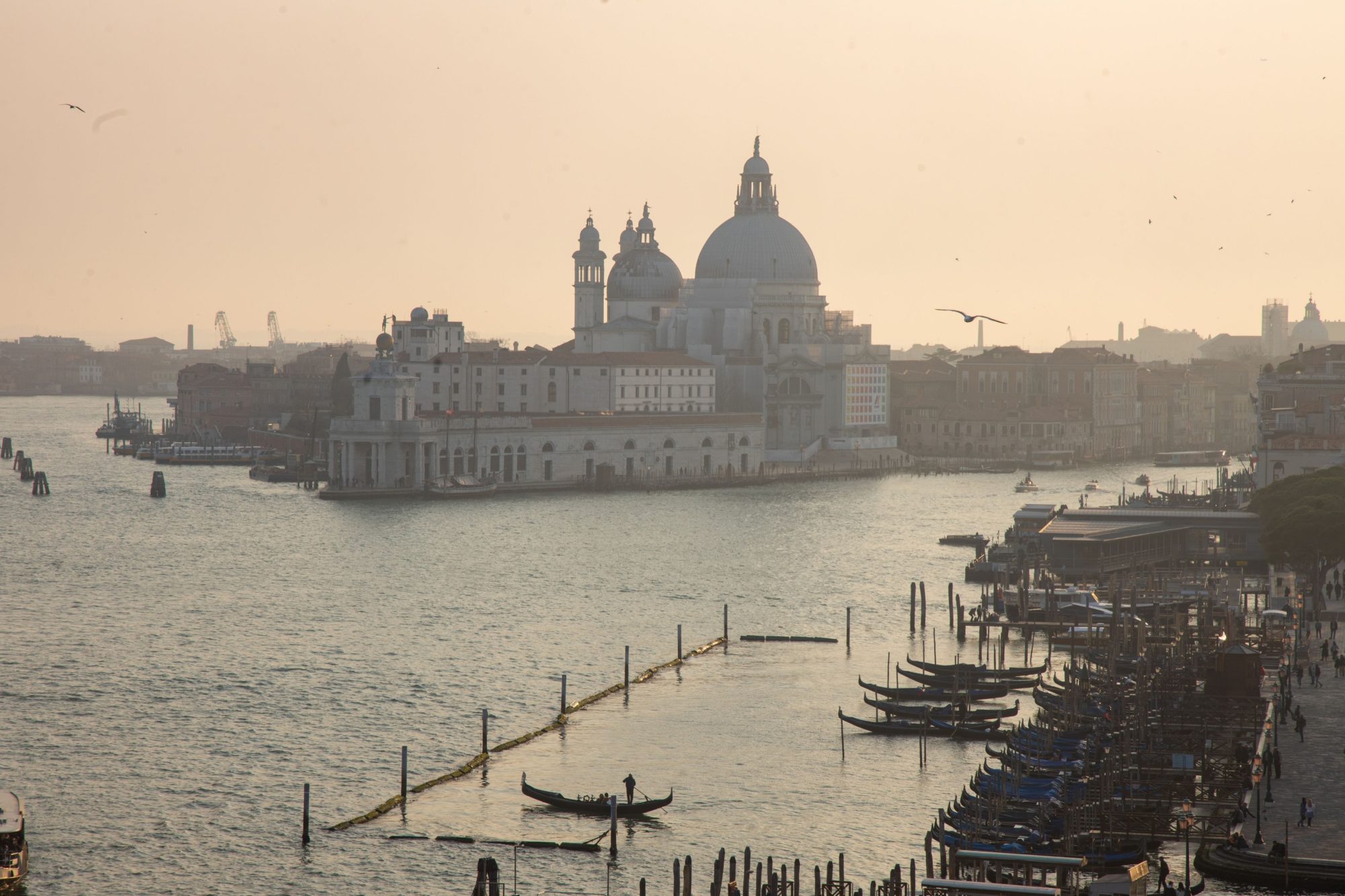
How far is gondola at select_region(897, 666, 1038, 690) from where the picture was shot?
24.5 m

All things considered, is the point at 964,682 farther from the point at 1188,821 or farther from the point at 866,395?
the point at 866,395

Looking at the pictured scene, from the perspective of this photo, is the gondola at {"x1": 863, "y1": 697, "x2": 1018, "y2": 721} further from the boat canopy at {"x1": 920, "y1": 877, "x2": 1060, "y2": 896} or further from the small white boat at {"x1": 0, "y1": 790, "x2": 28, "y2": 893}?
the small white boat at {"x1": 0, "y1": 790, "x2": 28, "y2": 893}

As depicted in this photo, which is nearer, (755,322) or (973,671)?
(973,671)

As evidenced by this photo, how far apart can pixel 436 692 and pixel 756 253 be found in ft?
175

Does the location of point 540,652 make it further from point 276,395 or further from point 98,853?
point 276,395

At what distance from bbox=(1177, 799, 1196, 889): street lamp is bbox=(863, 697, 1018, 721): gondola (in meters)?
4.61

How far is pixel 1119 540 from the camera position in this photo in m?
37.5

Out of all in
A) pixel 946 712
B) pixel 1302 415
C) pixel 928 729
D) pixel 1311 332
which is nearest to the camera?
pixel 928 729

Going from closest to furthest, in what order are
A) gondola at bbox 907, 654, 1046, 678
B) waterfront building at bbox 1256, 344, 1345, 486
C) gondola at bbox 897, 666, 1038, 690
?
1. gondola at bbox 897, 666, 1038, 690
2. gondola at bbox 907, 654, 1046, 678
3. waterfront building at bbox 1256, 344, 1345, 486

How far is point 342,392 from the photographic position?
244 ft

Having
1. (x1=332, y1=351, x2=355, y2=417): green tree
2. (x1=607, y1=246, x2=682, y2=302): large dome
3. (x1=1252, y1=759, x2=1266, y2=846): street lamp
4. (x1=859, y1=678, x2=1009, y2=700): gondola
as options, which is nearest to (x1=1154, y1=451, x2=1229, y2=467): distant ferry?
(x1=607, y1=246, x2=682, y2=302): large dome

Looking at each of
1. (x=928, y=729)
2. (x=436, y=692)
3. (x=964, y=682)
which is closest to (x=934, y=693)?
(x=964, y=682)

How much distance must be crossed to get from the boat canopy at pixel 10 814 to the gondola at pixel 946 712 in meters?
9.69

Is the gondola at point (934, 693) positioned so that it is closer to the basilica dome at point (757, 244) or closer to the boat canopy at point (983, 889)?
the boat canopy at point (983, 889)
